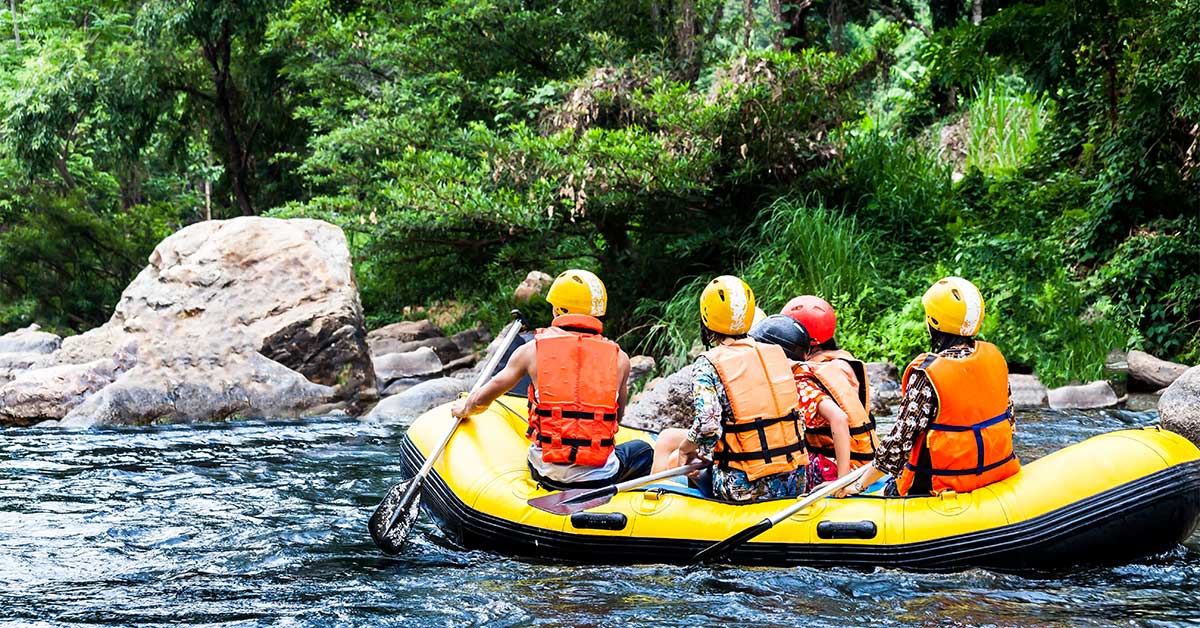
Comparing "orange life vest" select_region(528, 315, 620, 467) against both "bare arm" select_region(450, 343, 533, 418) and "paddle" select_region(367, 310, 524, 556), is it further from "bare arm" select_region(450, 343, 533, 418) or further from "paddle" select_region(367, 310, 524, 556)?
"paddle" select_region(367, 310, 524, 556)

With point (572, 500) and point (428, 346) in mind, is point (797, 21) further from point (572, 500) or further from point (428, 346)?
point (572, 500)

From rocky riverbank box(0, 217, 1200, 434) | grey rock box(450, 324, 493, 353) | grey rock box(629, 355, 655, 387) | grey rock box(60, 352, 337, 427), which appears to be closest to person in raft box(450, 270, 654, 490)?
rocky riverbank box(0, 217, 1200, 434)

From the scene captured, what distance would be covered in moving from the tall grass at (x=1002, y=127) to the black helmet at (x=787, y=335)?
30.5ft

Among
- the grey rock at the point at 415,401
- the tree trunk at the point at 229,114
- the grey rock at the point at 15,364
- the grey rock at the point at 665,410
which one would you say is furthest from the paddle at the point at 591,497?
the tree trunk at the point at 229,114

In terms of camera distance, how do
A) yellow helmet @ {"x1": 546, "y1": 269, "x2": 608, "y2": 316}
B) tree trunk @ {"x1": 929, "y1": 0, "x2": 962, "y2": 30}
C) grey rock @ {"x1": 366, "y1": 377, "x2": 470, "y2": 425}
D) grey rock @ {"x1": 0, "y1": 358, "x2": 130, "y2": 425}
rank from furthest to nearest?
tree trunk @ {"x1": 929, "y1": 0, "x2": 962, "y2": 30}
grey rock @ {"x1": 366, "y1": 377, "x2": 470, "y2": 425}
grey rock @ {"x1": 0, "y1": 358, "x2": 130, "y2": 425}
yellow helmet @ {"x1": 546, "y1": 269, "x2": 608, "y2": 316}

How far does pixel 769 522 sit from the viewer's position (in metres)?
4.20

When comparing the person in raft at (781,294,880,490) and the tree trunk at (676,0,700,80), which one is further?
the tree trunk at (676,0,700,80)

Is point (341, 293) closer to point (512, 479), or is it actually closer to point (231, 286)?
point (231, 286)

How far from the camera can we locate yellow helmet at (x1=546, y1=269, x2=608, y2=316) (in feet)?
15.9

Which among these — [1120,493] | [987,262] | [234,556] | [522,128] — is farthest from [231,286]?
[1120,493]

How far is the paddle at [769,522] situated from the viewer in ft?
13.8

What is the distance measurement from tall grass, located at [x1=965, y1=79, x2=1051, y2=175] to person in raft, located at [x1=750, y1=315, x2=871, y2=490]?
9323 millimetres

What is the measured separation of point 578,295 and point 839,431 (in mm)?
1271

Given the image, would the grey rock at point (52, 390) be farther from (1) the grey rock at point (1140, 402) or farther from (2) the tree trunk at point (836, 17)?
(2) the tree trunk at point (836, 17)
